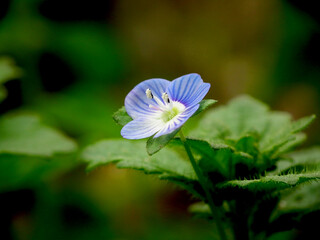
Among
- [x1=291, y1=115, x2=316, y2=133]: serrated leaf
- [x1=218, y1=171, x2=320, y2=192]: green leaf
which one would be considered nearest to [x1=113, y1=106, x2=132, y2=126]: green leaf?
[x1=218, y1=171, x2=320, y2=192]: green leaf

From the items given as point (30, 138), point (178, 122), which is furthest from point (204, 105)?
point (30, 138)

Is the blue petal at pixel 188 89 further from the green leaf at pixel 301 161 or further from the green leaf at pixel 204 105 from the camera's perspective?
the green leaf at pixel 301 161

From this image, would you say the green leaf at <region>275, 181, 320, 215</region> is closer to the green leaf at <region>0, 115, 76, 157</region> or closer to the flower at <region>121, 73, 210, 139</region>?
the flower at <region>121, 73, 210, 139</region>

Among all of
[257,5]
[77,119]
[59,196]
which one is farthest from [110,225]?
[257,5]

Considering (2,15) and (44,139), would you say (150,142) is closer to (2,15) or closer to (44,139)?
(44,139)

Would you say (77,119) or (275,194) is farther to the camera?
(77,119)
